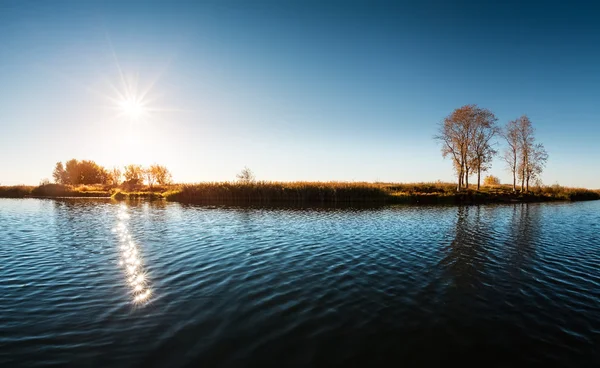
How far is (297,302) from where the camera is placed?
30.6 feet

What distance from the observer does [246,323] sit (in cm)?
789

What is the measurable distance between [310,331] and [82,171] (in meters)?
141

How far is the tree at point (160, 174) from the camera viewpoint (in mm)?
115412

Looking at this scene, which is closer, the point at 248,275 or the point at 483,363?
the point at 483,363

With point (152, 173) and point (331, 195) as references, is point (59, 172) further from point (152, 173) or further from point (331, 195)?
point (331, 195)

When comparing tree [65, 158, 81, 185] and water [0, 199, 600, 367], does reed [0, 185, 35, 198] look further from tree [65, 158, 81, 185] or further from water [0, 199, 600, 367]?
water [0, 199, 600, 367]

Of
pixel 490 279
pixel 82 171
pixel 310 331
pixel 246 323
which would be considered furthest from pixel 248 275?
pixel 82 171

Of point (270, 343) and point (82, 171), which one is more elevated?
point (82, 171)

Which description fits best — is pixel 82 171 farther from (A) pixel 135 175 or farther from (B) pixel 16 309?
(B) pixel 16 309

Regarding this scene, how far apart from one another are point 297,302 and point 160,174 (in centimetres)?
12262

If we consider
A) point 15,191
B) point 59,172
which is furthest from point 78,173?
point 15,191

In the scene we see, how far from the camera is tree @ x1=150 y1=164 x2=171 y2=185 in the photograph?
379 feet

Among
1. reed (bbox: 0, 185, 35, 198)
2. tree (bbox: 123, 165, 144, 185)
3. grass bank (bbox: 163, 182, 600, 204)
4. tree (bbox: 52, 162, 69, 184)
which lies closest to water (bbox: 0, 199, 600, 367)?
grass bank (bbox: 163, 182, 600, 204)

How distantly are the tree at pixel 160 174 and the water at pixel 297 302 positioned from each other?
10482cm
